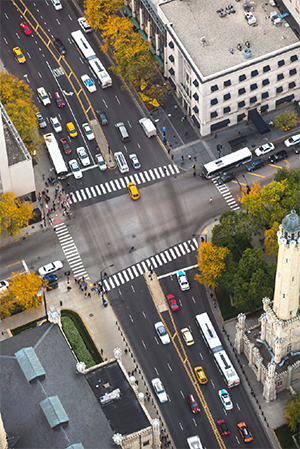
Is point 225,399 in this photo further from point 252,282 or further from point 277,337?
point 252,282

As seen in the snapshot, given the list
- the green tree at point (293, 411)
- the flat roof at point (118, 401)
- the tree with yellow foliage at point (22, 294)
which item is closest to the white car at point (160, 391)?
the flat roof at point (118, 401)

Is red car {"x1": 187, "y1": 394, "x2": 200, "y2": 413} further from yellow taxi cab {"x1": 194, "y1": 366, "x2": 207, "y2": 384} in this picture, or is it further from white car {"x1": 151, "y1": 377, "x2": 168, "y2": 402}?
white car {"x1": 151, "y1": 377, "x2": 168, "y2": 402}

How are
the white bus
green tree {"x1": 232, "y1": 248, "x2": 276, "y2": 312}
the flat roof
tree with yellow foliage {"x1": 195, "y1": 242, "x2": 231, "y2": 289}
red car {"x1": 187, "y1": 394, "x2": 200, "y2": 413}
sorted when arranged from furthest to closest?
tree with yellow foliage {"x1": 195, "y1": 242, "x2": 231, "y2": 289}
green tree {"x1": 232, "y1": 248, "x2": 276, "y2": 312}
the white bus
red car {"x1": 187, "y1": 394, "x2": 200, "y2": 413}
the flat roof

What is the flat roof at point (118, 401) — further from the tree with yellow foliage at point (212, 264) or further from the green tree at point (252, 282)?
the green tree at point (252, 282)

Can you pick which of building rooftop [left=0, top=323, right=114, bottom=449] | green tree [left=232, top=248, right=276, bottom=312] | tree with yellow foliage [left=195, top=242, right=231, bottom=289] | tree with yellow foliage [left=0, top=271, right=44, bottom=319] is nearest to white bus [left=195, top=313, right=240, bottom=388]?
tree with yellow foliage [left=195, top=242, right=231, bottom=289]

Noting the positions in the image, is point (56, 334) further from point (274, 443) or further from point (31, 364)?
point (274, 443)
